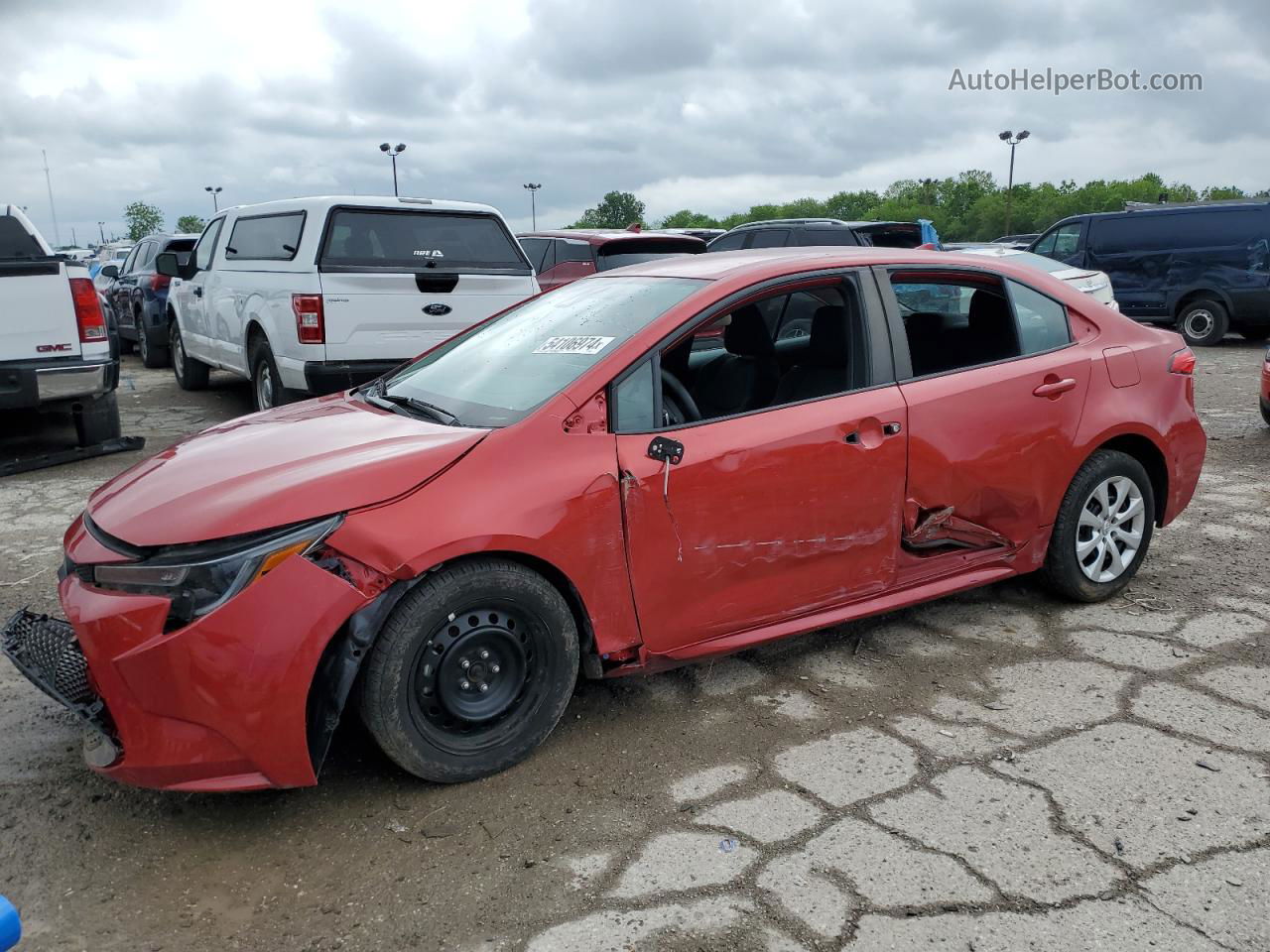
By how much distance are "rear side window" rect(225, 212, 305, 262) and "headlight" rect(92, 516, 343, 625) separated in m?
5.25

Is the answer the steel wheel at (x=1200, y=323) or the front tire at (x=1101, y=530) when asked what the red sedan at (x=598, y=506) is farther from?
the steel wheel at (x=1200, y=323)

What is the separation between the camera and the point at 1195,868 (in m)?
2.61

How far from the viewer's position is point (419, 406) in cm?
360

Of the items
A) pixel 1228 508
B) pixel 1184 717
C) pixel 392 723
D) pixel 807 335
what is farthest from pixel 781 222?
pixel 392 723

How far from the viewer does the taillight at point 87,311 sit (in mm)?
7105

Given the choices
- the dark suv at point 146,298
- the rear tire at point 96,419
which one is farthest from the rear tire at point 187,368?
the rear tire at point 96,419

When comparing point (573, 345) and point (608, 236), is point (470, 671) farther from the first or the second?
point (608, 236)

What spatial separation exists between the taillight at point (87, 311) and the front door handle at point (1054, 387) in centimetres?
625

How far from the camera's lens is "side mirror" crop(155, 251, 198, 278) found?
9.17 m

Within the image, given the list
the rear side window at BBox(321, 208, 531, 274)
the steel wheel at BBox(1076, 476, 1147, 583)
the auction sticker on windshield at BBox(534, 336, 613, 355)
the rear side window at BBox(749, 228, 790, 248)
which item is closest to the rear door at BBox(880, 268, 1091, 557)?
the steel wheel at BBox(1076, 476, 1147, 583)

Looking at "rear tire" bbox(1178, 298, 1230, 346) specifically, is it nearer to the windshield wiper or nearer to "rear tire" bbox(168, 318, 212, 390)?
"rear tire" bbox(168, 318, 212, 390)

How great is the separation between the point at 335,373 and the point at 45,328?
→ 1929 mm

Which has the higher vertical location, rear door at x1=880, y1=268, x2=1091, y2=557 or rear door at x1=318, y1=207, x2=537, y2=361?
rear door at x1=318, y1=207, x2=537, y2=361

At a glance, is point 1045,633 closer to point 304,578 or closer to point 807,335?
point 807,335
